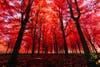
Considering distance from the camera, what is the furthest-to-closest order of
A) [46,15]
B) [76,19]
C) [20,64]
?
[46,15] → [76,19] → [20,64]

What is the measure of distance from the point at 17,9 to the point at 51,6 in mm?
9799

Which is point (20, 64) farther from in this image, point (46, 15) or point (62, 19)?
point (46, 15)

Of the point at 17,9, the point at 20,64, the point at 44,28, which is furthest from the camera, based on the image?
the point at 44,28

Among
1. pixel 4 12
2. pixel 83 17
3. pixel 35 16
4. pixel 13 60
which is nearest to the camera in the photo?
pixel 13 60

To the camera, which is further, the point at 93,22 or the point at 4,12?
the point at 93,22

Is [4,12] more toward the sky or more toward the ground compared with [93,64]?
more toward the sky

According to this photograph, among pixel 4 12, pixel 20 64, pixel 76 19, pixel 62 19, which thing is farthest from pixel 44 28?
pixel 20 64

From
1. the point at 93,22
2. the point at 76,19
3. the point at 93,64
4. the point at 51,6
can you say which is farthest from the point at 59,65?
the point at 93,22

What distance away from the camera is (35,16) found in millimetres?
25656

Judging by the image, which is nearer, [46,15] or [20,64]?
[20,64]

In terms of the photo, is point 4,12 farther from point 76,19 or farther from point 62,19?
point 62,19

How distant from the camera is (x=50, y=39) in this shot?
122 ft

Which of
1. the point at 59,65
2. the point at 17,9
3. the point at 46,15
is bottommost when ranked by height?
the point at 59,65

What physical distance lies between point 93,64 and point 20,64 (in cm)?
480
